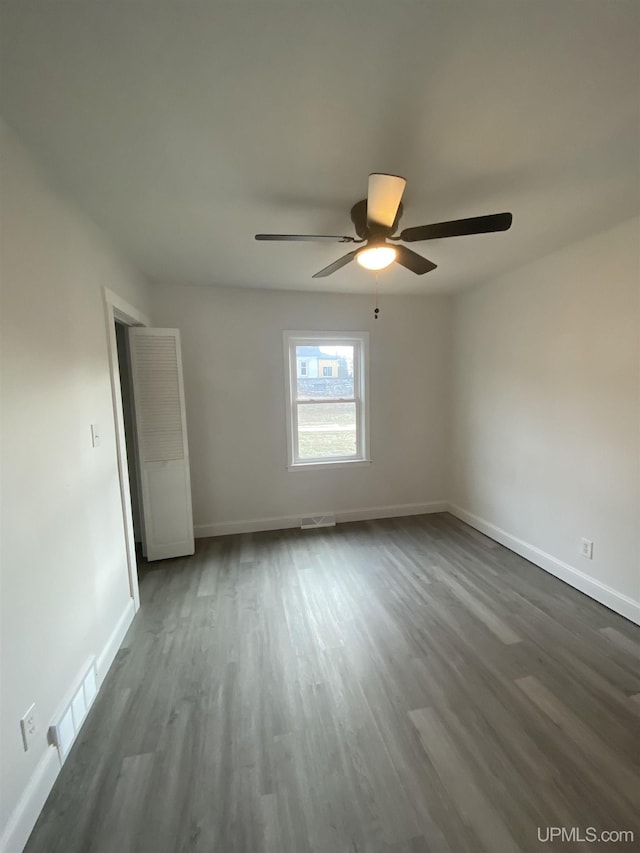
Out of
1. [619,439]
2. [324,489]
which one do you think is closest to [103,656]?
[324,489]

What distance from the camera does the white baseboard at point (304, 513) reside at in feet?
12.0

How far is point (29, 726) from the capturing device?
128cm

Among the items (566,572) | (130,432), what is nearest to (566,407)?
(566,572)

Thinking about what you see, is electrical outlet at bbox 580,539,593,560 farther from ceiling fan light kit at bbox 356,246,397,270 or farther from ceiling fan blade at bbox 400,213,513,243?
ceiling fan light kit at bbox 356,246,397,270

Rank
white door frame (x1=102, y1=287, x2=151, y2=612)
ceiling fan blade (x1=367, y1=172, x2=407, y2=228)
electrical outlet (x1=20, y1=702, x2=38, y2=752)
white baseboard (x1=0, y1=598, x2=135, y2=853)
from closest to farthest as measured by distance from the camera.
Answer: white baseboard (x1=0, y1=598, x2=135, y2=853)
electrical outlet (x1=20, y1=702, x2=38, y2=752)
ceiling fan blade (x1=367, y1=172, x2=407, y2=228)
white door frame (x1=102, y1=287, x2=151, y2=612)

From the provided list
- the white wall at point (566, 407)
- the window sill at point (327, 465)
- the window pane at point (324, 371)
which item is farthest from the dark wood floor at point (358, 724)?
the window pane at point (324, 371)

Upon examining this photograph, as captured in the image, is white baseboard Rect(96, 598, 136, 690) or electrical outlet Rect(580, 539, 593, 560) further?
electrical outlet Rect(580, 539, 593, 560)

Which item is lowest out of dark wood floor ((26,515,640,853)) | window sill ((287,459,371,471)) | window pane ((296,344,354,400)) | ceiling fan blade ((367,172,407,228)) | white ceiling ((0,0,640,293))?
dark wood floor ((26,515,640,853))

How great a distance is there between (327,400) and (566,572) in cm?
257

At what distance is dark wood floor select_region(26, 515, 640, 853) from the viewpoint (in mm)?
1235

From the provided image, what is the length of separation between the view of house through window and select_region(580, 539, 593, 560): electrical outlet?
6.81 feet

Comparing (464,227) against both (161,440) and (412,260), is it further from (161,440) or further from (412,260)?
(161,440)

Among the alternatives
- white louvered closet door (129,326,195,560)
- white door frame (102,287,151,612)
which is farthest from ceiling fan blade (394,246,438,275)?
white louvered closet door (129,326,195,560)

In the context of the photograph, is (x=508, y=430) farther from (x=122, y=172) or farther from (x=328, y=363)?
(x=122, y=172)
